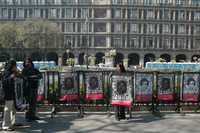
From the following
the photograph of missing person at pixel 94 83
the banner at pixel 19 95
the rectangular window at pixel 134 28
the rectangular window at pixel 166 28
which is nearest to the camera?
the banner at pixel 19 95

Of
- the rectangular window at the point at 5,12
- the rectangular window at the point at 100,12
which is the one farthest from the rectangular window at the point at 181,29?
the rectangular window at the point at 5,12

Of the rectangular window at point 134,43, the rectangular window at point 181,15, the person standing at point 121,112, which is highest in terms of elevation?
the rectangular window at point 181,15

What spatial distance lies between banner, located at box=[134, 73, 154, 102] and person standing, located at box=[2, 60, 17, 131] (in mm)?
5091

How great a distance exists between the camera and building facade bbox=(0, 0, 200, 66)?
9969 cm

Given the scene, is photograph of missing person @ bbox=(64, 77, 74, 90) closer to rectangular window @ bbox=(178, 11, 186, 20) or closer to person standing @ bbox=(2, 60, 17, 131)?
person standing @ bbox=(2, 60, 17, 131)

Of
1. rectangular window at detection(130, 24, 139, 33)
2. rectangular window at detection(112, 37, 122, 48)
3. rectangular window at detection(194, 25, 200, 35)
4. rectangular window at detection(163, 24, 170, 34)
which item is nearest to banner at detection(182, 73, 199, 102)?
rectangular window at detection(112, 37, 122, 48)

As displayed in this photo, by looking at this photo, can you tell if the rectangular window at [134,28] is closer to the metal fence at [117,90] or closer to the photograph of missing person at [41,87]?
the metal fence at [117,90]

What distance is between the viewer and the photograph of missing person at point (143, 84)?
16344mm

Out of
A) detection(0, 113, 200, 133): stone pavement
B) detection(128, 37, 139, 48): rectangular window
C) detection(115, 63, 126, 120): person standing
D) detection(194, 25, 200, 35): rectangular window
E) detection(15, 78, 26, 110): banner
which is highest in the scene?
detection(194, 25, 200, 35): rectangular window

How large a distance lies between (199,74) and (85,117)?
488cm

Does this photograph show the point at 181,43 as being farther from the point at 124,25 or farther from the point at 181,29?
the point at 124,25

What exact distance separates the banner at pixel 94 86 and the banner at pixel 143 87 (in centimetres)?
139

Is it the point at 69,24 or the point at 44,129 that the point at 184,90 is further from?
the point at 69,24

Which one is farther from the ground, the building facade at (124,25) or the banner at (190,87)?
the building facade at (124,25)
